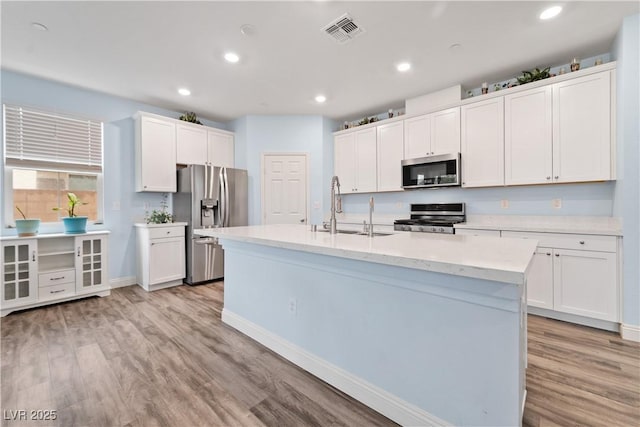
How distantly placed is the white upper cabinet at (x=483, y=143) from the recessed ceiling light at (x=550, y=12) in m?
1.00

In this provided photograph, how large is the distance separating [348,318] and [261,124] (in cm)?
401

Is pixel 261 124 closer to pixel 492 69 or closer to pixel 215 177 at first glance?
pixel 215 177

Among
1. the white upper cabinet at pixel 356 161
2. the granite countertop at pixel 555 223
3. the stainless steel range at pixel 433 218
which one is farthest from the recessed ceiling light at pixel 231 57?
the granite countertop at pixel 555 223

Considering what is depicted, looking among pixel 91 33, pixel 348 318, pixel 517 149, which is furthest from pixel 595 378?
pixel 91 33

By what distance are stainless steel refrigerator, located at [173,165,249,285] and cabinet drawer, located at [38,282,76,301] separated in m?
1.30

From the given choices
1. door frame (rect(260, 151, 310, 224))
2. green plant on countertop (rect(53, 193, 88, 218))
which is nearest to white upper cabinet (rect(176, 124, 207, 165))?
door frame (rect(260, 151, 310, 224))

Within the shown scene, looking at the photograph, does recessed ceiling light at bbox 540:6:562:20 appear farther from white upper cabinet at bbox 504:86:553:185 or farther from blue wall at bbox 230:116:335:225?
blue wall at bbox 230:116:335:225

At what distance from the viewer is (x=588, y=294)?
2.56 m

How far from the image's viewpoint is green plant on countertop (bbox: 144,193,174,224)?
4.08 m

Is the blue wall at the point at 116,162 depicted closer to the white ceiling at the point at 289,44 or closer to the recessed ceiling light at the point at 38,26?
the white ceiling at the point at 289,44

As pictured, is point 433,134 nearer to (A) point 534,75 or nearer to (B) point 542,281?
(A) point 534,75

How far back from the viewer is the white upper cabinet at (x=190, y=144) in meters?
4.29

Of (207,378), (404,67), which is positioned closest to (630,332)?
(404,67)

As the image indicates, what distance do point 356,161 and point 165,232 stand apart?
312 centimetres
